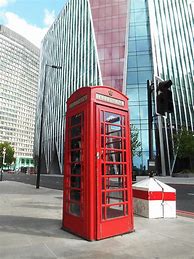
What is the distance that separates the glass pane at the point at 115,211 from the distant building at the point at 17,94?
126 m

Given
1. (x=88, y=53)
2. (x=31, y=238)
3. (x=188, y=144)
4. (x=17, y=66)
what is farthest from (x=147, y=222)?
(x=17, y=66)

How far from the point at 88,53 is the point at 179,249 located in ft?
147

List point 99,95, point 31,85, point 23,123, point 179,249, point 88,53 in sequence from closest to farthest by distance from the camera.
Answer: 1. point 179,249
2. point 99,95
3. point 88,53
4. point 23,123
5. point 31,85

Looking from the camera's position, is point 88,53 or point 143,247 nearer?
point 143,247

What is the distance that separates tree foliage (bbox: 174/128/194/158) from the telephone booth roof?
30.6 meters

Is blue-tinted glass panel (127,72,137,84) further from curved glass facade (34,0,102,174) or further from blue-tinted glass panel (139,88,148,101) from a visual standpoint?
curved glass facade (34,0,102,174)

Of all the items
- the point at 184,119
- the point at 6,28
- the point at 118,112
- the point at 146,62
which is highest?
the point at 6,28

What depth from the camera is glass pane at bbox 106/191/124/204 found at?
17.7 feet

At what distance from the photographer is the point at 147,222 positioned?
247 inches

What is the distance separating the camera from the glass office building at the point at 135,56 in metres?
39.0

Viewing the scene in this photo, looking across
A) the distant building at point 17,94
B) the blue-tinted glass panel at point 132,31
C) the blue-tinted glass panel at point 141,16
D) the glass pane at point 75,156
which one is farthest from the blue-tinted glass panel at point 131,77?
the distant building at point 17,94

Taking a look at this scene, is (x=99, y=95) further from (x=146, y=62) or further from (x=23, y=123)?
(x=23, y=123)

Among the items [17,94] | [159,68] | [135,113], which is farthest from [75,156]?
[17,94]

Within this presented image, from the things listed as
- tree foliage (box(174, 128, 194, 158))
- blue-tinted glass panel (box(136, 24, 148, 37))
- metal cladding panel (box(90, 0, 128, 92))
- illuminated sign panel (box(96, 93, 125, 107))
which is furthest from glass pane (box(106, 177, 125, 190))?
blue-tinted glass panel (box(136, 24, 148, 37))
